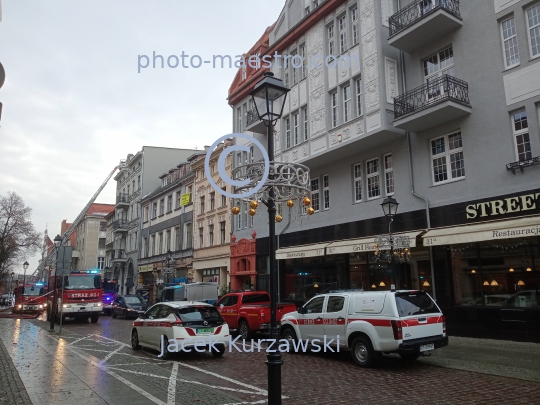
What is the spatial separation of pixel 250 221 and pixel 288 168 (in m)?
20.8

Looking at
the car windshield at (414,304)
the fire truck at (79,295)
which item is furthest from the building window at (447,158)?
the fire truck at (79,295)

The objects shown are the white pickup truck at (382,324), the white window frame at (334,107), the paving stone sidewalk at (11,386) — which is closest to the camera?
the paving stone sidewalk at (11,386)

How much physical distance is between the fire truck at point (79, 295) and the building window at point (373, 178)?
1681 centimetres

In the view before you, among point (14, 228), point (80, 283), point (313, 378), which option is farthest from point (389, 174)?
point (14, 228)

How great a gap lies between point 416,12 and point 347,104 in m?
4.56

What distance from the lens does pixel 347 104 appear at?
20.7 metres

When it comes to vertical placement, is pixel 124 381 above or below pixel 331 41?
below

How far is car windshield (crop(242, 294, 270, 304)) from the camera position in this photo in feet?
59.0

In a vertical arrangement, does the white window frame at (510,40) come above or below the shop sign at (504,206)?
above

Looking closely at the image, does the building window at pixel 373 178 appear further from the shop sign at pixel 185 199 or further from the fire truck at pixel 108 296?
the shop sign at pixel 185 199

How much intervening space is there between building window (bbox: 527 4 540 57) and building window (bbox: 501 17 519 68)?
494 millimetres

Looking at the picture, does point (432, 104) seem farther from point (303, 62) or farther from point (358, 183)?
point (303, 62)

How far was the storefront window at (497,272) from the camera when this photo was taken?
14398mm

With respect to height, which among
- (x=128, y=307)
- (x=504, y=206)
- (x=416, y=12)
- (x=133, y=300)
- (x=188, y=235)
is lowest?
(x=128, y=307)
